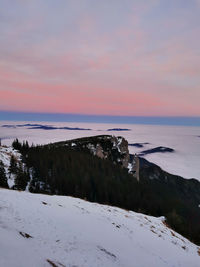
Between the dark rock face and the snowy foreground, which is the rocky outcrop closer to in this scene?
the dark rock face

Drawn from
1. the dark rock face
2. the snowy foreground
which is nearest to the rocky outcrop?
the dark rock face

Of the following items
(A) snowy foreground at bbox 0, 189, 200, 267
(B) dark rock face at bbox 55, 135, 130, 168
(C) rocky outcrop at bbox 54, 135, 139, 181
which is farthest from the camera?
(C) rocky outcrop at bbox 54, 135, 139, 181

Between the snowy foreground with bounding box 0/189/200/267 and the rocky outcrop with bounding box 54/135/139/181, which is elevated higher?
the snowy foreground with bounding box 0/189/200/267

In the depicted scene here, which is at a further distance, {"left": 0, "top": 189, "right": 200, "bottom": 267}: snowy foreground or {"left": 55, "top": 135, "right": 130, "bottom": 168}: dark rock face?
{"left": 55, "top": 135, "right": 130, "bottom": 168}: dark rock face

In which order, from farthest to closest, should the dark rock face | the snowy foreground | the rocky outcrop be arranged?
the rocky outcrop → the dark rock face → the snowy foreground

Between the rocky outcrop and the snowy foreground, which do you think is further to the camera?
the rocky outcrop

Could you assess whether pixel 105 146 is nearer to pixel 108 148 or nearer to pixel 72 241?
pixel 108 148

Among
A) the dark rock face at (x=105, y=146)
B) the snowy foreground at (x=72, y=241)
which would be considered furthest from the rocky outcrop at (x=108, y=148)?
the snowy foreground at (x=72, y=241)

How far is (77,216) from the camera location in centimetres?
1614

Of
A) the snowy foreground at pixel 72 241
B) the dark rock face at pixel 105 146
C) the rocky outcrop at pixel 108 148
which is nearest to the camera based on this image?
the snowy foreground at pixel 72 241

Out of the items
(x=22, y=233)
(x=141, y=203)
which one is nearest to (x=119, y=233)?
(x=22, y=233)

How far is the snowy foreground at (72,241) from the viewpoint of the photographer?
8477mm

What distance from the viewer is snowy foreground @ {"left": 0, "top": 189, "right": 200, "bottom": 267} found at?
848cm

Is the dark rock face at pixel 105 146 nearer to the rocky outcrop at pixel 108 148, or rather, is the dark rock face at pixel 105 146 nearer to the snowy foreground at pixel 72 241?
the rocky outcrop at pixel 108 148
